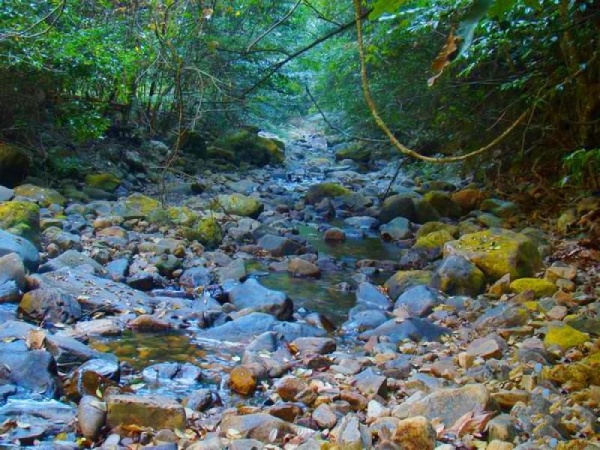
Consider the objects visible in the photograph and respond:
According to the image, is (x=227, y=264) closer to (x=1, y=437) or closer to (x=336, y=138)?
(x=1, y=437)

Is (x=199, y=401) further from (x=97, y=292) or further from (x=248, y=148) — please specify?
(x=248, y=148)

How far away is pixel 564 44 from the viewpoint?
568 cm

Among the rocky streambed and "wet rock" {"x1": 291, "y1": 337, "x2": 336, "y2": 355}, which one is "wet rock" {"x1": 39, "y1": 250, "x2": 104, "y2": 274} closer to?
the rocky streambed

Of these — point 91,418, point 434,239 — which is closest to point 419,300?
point 434,239

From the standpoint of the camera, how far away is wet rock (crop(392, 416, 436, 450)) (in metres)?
2.44

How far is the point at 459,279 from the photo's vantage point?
18.7 ft

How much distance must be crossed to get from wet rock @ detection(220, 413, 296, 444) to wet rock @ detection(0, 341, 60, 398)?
930 millimetres

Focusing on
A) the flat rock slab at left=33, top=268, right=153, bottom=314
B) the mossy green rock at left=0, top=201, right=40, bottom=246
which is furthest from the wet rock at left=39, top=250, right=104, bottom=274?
the mossy green rock at left=0, top=201, right=40, bottom=246

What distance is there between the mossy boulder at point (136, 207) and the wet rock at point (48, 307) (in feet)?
11.0

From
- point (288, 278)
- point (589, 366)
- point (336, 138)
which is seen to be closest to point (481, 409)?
point (589, 366)

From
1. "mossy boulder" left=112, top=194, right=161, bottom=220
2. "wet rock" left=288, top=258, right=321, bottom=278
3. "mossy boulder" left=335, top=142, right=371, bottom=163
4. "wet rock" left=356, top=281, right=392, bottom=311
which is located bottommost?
"wet rock" left=356, top=281, right=392, bottom=311

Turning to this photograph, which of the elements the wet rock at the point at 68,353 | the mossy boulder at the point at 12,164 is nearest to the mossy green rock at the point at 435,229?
the mossy boulder at the point at 12,164

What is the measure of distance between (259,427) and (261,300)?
244 cm

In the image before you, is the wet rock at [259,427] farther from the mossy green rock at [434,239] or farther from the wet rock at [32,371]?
the mossy green rock at [434,239]
